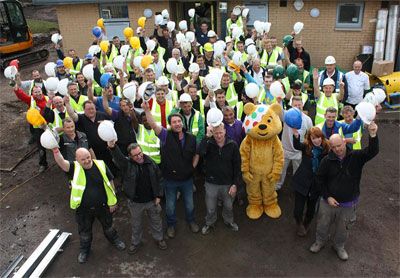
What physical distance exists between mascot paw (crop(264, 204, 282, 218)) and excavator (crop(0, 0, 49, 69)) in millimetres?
13276

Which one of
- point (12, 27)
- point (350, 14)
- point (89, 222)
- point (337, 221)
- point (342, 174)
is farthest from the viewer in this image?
point (12, 27)

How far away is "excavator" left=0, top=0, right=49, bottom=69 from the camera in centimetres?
1445

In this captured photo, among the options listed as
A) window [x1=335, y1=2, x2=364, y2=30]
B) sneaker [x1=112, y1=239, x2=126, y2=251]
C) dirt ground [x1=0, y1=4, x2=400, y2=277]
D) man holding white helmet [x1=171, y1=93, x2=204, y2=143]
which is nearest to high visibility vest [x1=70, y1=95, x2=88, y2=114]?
dirt ground [x1=0, y1=4, x2=400, y2=277]

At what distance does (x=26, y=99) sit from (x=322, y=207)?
6.02 metres

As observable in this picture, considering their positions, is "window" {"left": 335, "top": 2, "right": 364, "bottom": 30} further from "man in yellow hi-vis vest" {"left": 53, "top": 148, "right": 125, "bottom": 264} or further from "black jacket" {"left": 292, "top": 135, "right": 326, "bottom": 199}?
"man in yellow hi-vis vest" {"left": 53, "top": 148, "right": 125, "bottom": 264}

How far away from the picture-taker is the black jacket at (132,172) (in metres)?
4.26

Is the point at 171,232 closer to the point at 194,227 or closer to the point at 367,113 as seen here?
the point at 194,227

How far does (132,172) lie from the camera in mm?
4336

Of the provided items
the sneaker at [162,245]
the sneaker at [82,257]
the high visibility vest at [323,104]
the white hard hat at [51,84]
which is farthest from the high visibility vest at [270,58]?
the sneaker at [82,257]

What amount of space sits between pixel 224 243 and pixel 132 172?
175 centimetres

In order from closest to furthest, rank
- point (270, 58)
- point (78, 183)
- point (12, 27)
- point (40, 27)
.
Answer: point (78, 183) < point (270, 58) < point (12, 27) < point (40, 27)

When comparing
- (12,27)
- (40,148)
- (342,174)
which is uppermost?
(12,27)

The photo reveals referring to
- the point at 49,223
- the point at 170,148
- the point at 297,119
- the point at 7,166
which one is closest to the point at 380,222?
the point at 297,119

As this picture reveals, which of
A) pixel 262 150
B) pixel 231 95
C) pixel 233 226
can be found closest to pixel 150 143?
pixel 262 150
